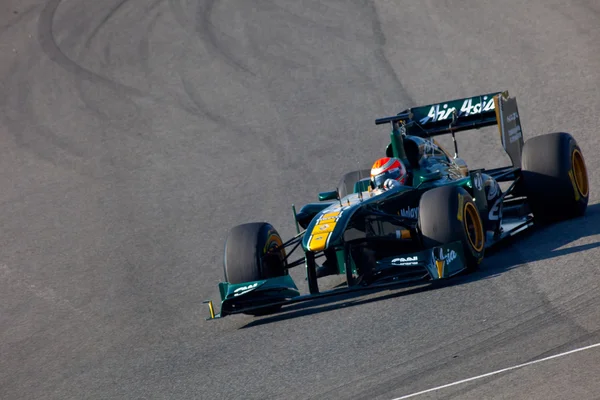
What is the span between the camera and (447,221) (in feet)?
32.4

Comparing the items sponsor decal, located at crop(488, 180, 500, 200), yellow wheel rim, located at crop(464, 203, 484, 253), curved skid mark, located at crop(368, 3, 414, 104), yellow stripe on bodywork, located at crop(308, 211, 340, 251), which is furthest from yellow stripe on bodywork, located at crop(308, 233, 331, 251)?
curved skid mark, located at crop(368, 3, 414, 104)

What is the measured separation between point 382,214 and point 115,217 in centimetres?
601

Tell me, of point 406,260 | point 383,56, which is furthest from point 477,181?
point 383,56

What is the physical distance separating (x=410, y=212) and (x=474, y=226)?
849mm

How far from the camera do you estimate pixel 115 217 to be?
15102 millimetres

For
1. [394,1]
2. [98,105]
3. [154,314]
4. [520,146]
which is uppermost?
[394,1]

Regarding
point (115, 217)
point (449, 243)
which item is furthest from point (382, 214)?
point (115, 217)

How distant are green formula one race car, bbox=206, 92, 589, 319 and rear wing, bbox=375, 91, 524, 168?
0.04 feet

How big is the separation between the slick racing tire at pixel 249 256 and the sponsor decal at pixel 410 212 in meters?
1.54

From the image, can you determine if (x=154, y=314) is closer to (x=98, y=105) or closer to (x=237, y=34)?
(x=98, y=105)

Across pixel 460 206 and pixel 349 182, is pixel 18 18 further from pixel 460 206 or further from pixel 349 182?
pixel 460 206

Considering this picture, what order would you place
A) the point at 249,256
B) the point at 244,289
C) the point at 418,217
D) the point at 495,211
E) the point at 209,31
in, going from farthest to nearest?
1. the point at 209,31
2. the point at 495,211
3. the point at 418,217
4. the point at 249,256
5. the point at 244,289

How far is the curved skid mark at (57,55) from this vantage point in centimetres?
2016

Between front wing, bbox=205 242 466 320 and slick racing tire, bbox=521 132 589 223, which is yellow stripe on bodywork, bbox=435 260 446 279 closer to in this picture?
front wing, bbox=205 242 466 320
